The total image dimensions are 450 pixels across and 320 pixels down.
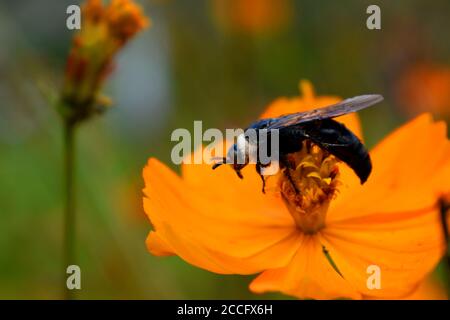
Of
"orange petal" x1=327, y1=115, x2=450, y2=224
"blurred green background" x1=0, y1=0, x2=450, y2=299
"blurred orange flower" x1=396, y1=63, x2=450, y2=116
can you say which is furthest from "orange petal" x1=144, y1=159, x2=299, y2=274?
"blurred orange flower" x1=396, y1=63, x2=450, y2=116

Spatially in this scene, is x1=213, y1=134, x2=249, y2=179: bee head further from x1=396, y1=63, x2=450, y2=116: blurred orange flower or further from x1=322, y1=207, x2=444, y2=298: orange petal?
x1=396, y1=63, x2=450, y2=116: blurred orange flower

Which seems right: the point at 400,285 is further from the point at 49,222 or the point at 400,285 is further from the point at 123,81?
the point at 123,81

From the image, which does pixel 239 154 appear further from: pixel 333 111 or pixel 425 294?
pixel 425 294

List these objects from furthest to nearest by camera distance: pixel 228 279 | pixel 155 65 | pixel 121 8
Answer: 1. pixel 155 65
2. pixel 228 279
3. pixel 121 8

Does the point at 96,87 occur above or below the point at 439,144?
above

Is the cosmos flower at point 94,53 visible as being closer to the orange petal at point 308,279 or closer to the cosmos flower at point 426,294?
the orange petal at point 308,279

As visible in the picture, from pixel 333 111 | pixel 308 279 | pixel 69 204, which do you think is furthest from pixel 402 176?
pixel 69 204

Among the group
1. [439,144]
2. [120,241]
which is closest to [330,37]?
[120,241]

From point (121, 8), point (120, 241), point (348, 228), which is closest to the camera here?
point (348, 228)
